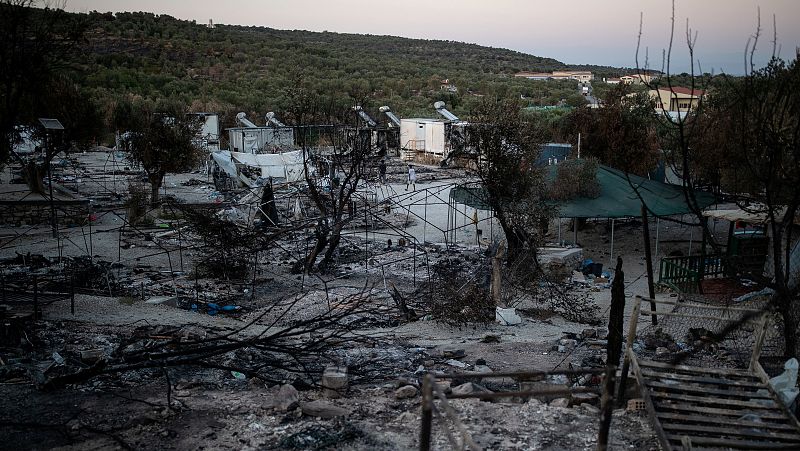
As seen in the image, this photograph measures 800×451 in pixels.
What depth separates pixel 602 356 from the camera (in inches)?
304

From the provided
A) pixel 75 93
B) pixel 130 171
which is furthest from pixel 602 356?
pixel 130 171

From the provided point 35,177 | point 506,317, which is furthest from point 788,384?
point 35,177

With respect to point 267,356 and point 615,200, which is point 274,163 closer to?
point 615,200

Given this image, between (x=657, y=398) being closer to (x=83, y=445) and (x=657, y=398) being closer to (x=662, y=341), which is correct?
(x=662, y=341)

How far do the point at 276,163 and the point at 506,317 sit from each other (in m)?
16.0

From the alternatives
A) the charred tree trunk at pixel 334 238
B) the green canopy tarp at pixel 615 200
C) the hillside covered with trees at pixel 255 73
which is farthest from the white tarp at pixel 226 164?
the hillside covered with trees at pixel 255 73

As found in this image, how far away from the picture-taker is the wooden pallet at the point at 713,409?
434cm

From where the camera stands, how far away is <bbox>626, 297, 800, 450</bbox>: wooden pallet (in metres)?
4.34

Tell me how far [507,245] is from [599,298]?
2.95 m

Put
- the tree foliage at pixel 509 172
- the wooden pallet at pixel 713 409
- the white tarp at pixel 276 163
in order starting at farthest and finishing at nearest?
the white tarp at pixel 276 163 < the tree foliage at pixel 509 172 < the wooden pallet at pixel 713 409

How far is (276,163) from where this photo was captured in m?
24.0

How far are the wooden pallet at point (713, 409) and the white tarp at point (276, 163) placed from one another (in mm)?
19550

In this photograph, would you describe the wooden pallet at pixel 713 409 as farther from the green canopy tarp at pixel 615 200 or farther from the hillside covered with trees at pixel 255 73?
the hillside covered with trees at pixel 255 73

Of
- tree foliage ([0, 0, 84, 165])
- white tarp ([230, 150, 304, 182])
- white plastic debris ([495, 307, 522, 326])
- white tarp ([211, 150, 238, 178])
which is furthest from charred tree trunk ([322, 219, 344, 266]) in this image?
white tarp ([230, 150, 304, 182])
